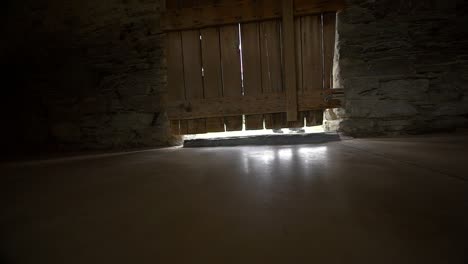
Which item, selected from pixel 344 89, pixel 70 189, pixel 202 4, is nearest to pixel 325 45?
pixel 344 89

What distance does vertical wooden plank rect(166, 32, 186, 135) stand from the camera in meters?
2.75

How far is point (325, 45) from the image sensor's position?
259 centimetres

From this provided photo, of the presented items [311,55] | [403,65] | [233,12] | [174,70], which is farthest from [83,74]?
[403,65]

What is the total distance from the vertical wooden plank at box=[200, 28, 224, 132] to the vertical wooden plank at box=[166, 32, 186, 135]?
308mm

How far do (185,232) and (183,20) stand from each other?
271 cm

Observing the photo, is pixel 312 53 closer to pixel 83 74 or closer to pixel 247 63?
pixel 247 63

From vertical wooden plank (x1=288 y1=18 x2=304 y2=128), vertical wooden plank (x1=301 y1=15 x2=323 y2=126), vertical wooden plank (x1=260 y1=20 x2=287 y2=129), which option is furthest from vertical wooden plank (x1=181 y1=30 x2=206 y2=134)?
vertical wooden plank (x1=301 y1=15 x2=323 y2=126)

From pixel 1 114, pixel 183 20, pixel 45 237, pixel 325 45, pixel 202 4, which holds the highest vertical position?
pixel 202 4

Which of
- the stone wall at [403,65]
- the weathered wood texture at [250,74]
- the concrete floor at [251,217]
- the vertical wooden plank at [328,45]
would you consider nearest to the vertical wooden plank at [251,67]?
the weathered wood texture at [250,74]

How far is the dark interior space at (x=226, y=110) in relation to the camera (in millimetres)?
815

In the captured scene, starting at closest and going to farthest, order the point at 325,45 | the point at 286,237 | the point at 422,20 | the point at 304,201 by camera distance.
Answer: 1. the point at 286,237
2. the point at 304,201
3. the point at 422,20
4. the point at 325,45

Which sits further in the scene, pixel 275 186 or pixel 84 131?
pixel 84 131

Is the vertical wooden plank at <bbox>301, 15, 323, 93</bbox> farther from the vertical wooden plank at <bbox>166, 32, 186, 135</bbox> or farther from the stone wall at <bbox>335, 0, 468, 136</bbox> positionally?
the vertical wooden plank at <bbox>166, 32, 186, 135</bbox>

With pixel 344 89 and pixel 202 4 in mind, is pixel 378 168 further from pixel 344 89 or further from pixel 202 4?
pixel 202 4
